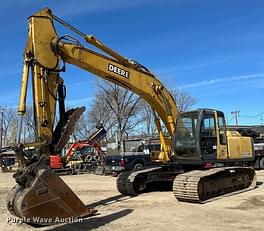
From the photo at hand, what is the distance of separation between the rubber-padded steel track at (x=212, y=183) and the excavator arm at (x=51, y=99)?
7.47 ft

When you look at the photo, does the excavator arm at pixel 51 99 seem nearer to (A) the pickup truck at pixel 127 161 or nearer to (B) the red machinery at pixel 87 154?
(A) the pickup truck at pixel 127 161

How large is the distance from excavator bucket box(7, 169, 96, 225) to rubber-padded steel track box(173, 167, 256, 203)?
4274 mm

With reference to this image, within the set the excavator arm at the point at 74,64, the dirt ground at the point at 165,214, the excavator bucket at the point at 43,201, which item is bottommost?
the dirt ground at the point at 165,214

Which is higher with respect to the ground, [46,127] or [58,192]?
[46,127]

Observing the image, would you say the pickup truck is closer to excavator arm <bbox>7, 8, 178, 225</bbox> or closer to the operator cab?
excavator arm <bbox>7, 8, 178, 225</bbox>

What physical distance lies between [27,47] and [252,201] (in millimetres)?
7513

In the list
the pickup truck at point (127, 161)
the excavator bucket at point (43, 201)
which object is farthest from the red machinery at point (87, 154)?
the excavator bucket at point (43, 201)

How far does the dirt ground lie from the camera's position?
9.77m

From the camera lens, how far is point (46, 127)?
1075cm

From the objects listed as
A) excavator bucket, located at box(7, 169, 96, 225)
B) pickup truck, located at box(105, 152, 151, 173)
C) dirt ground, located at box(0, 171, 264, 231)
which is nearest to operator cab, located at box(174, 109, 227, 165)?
dirt ground, located at box(0, 171, 264, 231)

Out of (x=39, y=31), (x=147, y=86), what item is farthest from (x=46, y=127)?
(x=147, y=86)

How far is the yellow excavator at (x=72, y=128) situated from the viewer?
938 centimetres

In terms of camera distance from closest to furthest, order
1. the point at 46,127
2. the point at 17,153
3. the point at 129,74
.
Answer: the point at 17,153, the point at 46,127, the point at 129,74

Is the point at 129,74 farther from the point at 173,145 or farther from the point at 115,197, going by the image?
the point at 115,197
